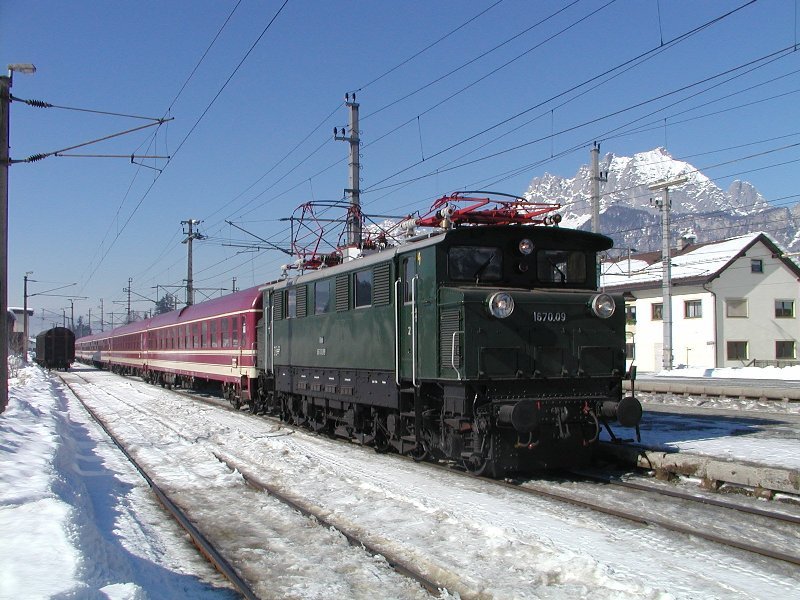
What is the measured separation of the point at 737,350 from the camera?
40719 mm

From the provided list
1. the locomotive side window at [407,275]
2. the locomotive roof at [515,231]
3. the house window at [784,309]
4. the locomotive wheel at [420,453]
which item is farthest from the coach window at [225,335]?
the house window at [784,309]

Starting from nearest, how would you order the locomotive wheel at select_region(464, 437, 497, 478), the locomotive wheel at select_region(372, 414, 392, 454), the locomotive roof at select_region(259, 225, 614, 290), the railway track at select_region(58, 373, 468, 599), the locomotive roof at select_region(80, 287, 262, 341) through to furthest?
the railway track at select_region(58, 373, 468, 599) → the locomotive wheel at select_region(464, 437, 497, 478) → the locomotive roof at select_region(259, 225, 614, 290) → the locomotive wheel at select_region(372, 414, 392, 454) → the locomotive roof at select_region(80, 287, 262, 341)

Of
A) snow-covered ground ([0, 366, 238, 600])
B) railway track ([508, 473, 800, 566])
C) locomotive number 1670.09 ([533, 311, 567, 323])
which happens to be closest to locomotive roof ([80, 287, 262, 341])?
snow-covered ground ([0, 366, 238, 600])

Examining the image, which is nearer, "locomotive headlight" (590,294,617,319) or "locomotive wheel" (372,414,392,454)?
"locomotive headlight" (590,294,617,319)

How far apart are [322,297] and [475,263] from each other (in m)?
4.66

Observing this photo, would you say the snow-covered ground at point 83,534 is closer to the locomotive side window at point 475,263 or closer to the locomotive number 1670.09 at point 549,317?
the locomotive side window at point 475,263

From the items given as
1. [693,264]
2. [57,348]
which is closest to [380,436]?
[693,264]

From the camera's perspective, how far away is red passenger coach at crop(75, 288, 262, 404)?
2077cm

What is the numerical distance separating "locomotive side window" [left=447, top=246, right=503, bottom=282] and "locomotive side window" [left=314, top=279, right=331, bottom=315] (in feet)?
13.7

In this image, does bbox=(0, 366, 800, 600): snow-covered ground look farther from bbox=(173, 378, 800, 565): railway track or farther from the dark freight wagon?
the dark freight wagon

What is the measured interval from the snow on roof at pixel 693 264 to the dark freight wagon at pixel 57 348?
40.1 m

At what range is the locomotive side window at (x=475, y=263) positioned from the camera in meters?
10.1

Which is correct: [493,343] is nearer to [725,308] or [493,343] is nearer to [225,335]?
[225,335]

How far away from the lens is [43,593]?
4387 millimetres
